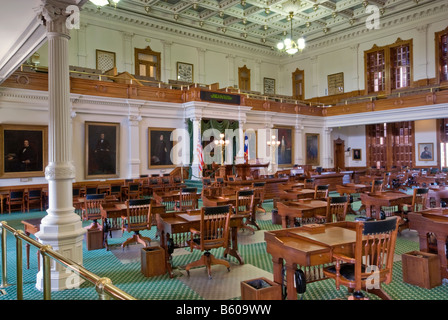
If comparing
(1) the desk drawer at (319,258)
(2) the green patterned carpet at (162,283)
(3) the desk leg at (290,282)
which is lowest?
(2) the green patterned carpet at (162,283)

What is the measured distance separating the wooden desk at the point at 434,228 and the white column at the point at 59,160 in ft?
16.1

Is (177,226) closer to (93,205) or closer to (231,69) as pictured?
(93,205)

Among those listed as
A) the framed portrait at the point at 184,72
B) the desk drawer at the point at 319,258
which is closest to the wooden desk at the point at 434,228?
the desk drawer at the point at 319,258

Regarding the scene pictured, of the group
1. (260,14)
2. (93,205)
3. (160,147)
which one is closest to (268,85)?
(260,14)

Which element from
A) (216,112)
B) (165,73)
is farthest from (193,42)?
(216,112)

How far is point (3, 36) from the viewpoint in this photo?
6.34 meters

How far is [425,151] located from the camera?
67.6ft

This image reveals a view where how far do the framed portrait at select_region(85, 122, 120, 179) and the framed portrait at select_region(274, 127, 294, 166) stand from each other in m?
10.4

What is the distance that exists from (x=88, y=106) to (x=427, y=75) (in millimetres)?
19971

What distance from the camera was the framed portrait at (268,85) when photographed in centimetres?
2735

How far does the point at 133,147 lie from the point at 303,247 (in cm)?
1329

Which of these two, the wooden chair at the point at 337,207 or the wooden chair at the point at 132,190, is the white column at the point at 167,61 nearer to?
the wooden chair at the point at 132,190

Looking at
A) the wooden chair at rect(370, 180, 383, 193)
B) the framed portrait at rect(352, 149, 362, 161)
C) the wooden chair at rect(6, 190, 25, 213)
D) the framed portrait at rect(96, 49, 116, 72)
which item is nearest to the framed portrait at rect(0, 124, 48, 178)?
the wooden chair at rect(6, 190, 25, 213)

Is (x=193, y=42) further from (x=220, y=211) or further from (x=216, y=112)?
(x=220, y=211)
